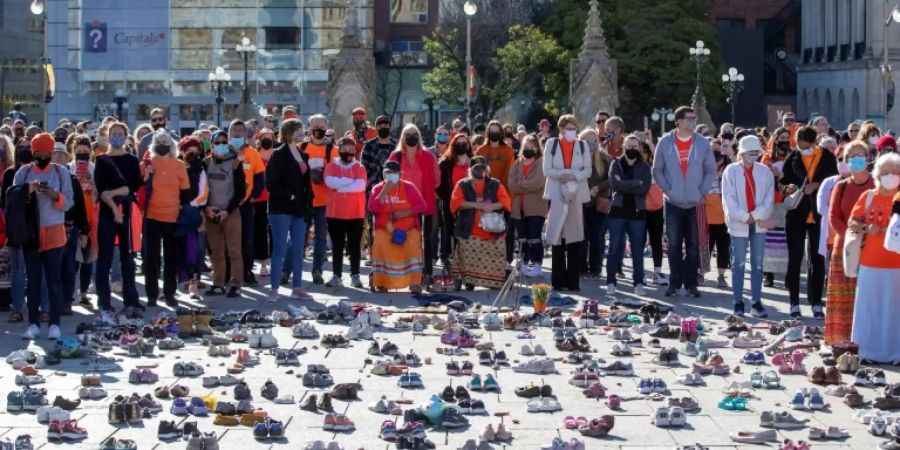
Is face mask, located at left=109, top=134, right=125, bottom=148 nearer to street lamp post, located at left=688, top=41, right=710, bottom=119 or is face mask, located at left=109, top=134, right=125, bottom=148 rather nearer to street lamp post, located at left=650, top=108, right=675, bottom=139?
street lamp post, located at left=688, top=41, right=710, bottom=119

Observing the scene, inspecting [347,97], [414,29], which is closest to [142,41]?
[414,29]

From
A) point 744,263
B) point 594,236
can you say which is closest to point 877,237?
point 744,263

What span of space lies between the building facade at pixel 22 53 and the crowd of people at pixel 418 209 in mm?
59392

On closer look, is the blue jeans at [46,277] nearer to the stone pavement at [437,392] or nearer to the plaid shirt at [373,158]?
the stone pavement at [437,392]

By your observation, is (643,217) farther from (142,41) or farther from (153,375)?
(142,41)

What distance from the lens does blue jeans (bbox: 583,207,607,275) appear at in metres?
21.0

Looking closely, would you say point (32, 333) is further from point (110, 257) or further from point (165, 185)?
point (165, 185)

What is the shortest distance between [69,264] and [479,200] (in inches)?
188

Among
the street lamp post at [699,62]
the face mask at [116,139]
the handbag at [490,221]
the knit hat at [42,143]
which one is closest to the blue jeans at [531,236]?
the handbag at [490,221]

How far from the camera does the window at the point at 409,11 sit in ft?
261

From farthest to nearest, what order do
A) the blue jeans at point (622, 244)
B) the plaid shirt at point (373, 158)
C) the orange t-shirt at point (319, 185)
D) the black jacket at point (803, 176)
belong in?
the plaid shirt at point (373, 158)
the orange t-shirt at point (319, 185)
the blue jeans at point (622, 244)
the black jacket at point (803, 176)

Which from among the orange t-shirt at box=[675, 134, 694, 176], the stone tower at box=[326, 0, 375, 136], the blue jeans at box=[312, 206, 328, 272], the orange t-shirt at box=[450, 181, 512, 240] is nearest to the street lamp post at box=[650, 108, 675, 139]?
the stone tower at box=[326, 0, 375, 136]

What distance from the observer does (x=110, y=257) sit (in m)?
17.9

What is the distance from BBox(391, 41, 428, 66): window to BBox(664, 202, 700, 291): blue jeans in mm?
59226
